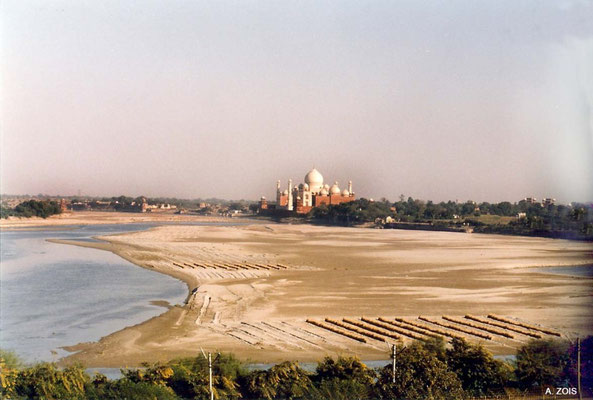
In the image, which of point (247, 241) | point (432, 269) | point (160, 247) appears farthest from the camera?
point (247, 241)

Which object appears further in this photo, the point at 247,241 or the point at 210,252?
the point at 247,241

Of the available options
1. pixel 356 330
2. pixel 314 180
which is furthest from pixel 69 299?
pixel 314 180

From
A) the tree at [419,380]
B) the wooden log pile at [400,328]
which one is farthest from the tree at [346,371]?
the wooden log pile at [400,328]

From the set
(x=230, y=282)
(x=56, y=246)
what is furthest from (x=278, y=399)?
(x=56, y=246)

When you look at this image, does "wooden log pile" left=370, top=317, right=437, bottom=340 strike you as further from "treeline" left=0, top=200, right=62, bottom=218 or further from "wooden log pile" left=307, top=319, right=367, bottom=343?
"treeline" left=0, top=200, right=62, bottom=218

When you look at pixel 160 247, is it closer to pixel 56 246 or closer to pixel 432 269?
pixel 56 246

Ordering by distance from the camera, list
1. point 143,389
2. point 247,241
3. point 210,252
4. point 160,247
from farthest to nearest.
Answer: point 247,241 → point 160,247 → point 210,252 → point 143,389
